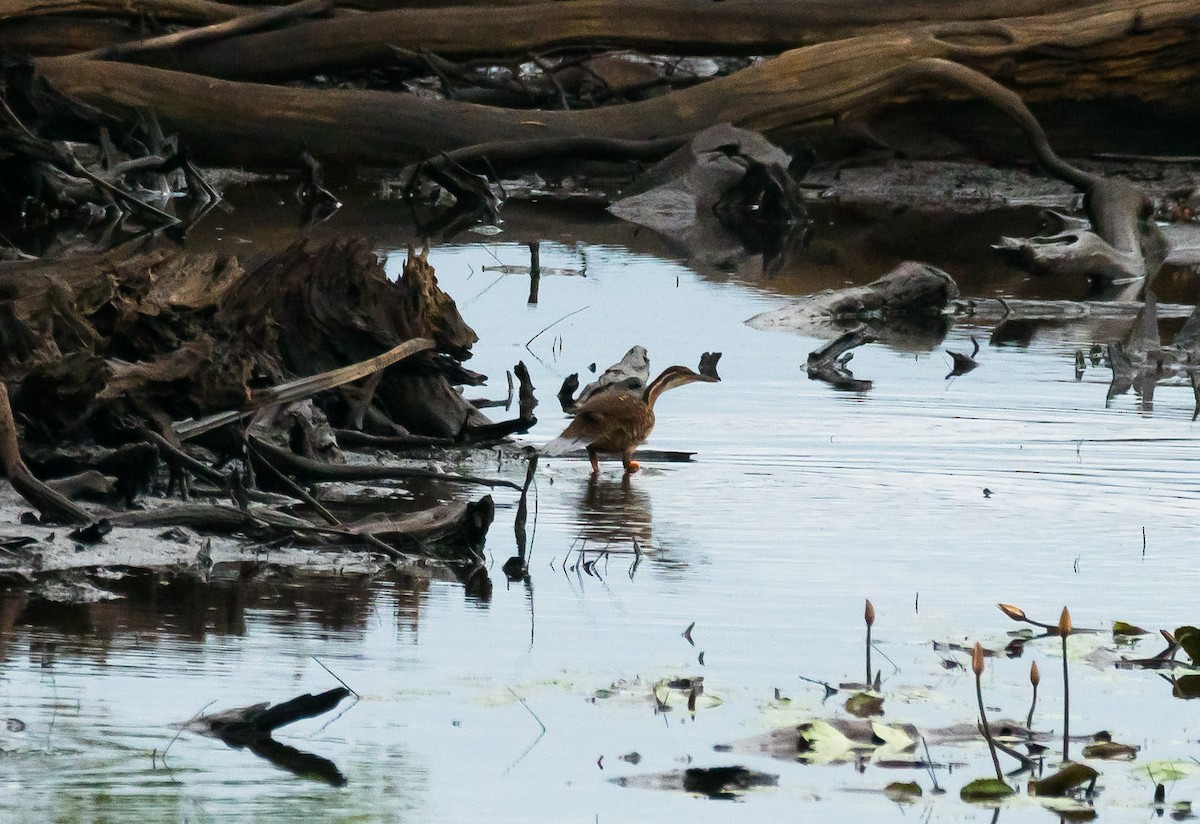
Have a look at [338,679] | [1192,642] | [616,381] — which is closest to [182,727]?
[338,679]

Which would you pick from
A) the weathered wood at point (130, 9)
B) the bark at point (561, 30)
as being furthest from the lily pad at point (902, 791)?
the weathered wood at point (130, 9)

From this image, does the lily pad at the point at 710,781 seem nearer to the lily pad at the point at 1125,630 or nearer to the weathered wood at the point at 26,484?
the lily pad at the point at 1125,630

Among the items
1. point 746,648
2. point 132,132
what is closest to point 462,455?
point 746,648

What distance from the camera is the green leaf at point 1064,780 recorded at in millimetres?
3744

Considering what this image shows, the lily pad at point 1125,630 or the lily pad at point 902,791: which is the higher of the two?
the lily pad at point 1125,630

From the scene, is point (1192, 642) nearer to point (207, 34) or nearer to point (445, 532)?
point (445, 532)

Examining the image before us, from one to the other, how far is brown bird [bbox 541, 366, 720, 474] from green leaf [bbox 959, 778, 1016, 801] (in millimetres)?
3336

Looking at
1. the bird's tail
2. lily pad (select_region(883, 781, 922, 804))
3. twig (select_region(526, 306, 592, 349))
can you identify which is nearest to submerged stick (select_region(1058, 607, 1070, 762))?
lily pad (select_region(883, 781, 922, 804))

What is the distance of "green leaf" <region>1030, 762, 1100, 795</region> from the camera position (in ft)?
12.3

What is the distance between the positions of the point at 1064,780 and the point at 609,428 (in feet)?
11.1

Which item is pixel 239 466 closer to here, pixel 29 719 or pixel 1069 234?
pixel 29 719

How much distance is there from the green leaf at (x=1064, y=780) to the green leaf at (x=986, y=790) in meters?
0.07

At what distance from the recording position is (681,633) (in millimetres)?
4949

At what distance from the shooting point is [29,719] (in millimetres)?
4051
